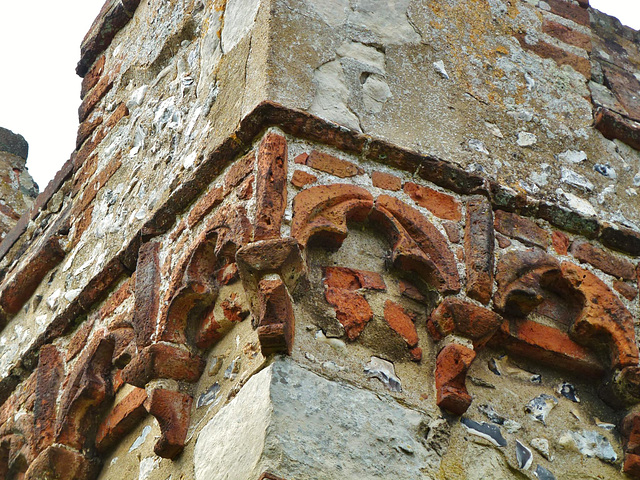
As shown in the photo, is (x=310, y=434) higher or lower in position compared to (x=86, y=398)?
higher

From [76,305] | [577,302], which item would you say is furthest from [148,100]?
[577,302]

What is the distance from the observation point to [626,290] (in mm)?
3867

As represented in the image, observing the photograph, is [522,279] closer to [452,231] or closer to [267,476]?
[452,231]

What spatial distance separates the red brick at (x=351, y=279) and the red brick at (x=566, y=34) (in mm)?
1735

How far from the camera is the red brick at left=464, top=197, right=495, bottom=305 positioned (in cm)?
354

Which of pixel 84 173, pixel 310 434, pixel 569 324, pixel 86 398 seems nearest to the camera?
pixel 310 434

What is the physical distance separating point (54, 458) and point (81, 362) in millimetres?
408

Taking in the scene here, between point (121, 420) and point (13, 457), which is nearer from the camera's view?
point (121, 420)

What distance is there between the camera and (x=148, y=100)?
16.2ft

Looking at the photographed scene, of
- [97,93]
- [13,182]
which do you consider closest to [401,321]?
[97,93]

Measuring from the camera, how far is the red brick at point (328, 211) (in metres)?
3.46

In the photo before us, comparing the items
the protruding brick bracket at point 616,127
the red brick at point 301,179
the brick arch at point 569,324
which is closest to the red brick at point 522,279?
the brick arch at point 569,324

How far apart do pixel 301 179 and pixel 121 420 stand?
1145mm

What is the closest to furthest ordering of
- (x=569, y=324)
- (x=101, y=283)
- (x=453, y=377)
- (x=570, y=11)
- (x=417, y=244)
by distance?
(x=453, y=377) < (x=417, y=244) < (x=569, y=324) < (x=101, y=283) < (x=570, y=11)
